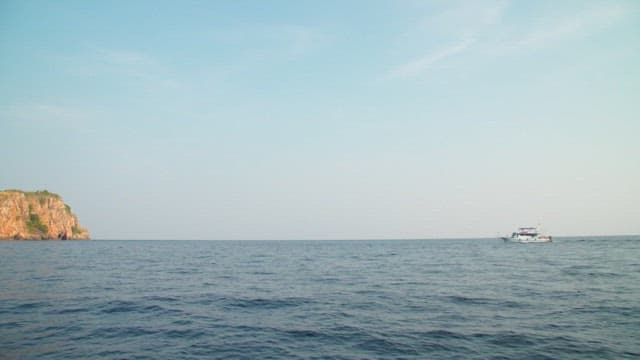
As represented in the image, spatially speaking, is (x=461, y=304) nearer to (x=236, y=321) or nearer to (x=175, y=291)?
(x=236, y=321)

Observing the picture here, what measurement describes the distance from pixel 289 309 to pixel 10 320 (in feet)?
53.6

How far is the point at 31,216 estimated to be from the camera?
17488 cm

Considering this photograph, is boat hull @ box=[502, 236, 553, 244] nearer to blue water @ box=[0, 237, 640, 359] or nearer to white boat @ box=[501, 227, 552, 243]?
white boat @ box=[501, 227, 552, 243]

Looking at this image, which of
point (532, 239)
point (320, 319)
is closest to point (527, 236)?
point (532, 239)

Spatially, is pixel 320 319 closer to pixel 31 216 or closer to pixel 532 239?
pixel 532 239

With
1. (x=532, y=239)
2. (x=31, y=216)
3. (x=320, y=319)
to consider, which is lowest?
(x=532, y=239)

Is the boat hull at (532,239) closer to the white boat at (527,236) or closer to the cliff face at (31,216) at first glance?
the white boat at (527,236)

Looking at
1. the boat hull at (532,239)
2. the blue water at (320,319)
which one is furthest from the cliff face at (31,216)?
the boat hull at (532,239)

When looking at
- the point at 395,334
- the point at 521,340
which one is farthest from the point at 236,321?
the point at 521,340

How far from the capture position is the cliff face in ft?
526

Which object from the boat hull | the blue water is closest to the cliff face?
the blue water

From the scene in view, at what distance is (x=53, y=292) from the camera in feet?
103

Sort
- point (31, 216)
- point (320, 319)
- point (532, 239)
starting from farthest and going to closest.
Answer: point (31, 216)
point (532, 239)
point (320, 319)

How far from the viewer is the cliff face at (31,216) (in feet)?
526
